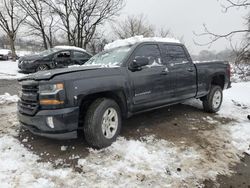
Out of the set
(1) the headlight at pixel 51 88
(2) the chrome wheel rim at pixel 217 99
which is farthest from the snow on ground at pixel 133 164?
(2) the chrome wheel rim at pixel 217 99

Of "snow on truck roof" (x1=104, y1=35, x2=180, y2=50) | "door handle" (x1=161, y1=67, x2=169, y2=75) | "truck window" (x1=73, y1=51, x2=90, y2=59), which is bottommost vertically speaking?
"door handle" (x1=161, y1=67, x2=169, y2=75)

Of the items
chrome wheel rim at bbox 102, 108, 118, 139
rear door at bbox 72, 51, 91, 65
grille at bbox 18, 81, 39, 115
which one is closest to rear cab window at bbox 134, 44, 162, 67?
chrome wheel rim at bbox 102, 108, 118, 139

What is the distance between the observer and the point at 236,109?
302 inches

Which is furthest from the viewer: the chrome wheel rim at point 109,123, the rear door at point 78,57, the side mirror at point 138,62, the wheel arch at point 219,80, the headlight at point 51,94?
the rear door at point 78,57

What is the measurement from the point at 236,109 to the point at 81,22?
23446mm

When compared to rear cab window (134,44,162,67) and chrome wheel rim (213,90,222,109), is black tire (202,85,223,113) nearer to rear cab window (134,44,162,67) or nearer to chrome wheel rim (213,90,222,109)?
chrome wheel rim (213,90,222,109)

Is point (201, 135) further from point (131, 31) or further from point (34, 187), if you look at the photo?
point (131, 31)

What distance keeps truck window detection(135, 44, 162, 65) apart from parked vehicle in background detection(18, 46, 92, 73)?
857cm

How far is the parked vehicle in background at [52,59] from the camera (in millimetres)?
13398

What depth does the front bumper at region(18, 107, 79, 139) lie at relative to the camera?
156 inches

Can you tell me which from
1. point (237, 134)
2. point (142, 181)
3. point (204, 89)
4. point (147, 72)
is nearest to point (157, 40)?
point (147, 72)

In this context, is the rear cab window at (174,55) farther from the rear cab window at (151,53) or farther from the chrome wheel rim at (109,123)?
the chrome wheel rim at (109,123)

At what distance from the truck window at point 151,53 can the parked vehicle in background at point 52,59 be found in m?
8.57

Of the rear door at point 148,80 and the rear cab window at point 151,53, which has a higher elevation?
the rear cab window at point 151,53
